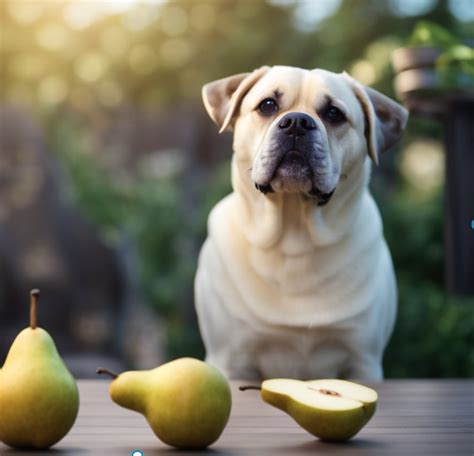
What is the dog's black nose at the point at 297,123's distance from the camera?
6.40ft

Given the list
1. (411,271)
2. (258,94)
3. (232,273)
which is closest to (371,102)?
(258,94)

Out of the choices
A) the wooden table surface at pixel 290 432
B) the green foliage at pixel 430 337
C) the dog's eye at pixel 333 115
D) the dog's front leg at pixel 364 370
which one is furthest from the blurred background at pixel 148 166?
the wooden table surface at pixel 290 432

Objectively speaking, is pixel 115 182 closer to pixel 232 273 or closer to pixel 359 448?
pixel 232 273

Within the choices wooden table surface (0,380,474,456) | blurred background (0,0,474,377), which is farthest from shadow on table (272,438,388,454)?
blurred background (0,0,474,377)

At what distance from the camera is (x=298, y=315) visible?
206cm

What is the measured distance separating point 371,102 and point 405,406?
2.58ft

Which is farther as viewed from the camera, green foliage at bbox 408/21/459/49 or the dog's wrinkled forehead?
green foliage at bbox 408/21/459/49

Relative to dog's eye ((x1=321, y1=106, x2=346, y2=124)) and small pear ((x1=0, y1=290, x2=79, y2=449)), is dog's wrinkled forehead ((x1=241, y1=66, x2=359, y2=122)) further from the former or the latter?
small pear ((x1=0, y1=290, x2=79, y2=449))

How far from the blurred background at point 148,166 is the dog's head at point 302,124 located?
186 centimetres

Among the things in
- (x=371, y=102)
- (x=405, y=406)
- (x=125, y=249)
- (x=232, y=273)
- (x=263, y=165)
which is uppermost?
(x=371, y=102)

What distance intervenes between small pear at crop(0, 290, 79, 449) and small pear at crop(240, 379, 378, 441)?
0.25m

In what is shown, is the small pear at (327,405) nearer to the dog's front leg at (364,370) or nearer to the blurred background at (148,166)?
the dog's front leg at (364,370)

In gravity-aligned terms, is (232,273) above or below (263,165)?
below

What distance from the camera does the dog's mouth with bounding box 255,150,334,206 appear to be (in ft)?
6.42
